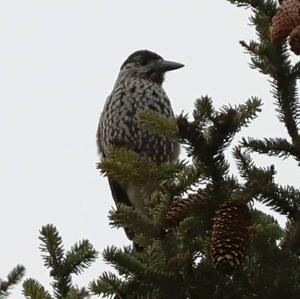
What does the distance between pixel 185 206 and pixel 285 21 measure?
71 centimetres

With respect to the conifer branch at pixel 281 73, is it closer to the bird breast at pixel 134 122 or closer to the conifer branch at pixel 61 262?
the conifer branch at pixel 61 262

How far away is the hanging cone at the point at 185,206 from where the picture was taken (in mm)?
2375

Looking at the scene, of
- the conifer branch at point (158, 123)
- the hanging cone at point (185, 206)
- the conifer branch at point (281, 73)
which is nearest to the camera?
the hanging cone at point (185, 206)

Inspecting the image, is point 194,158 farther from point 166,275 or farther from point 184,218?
point 166,275

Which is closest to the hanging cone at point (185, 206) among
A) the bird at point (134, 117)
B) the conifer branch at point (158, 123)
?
the conifer branch at point (158, 123)

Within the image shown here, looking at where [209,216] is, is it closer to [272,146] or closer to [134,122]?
[272,146]

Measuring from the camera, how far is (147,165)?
2674mm

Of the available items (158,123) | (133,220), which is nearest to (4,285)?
(133,220)

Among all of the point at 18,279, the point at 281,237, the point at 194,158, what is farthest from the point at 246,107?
the point at 18,279

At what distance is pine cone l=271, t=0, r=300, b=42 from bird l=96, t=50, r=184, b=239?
382 centimetres

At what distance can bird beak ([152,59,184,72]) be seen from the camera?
7.08 m

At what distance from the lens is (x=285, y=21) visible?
2510 mm

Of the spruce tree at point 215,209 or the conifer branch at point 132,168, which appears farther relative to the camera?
the conifer branch at point 132,168

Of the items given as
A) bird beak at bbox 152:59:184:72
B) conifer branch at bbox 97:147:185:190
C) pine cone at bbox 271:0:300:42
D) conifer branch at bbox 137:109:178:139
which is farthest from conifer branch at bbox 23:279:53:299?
bird beak at bbox 152:59:184:72
